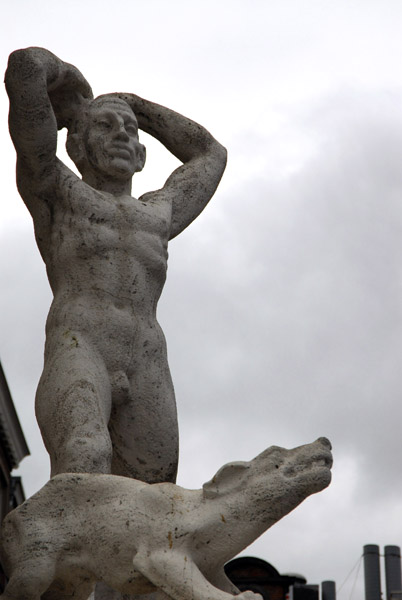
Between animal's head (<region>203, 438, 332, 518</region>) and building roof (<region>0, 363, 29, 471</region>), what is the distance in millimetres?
27340

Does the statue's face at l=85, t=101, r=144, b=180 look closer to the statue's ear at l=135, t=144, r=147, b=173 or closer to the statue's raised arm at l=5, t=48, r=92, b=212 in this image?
the statue's ear at l=135, t=144, r=147, b=173

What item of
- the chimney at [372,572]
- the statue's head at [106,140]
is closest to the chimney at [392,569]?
the chimney at [372,572]

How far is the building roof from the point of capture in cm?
3316

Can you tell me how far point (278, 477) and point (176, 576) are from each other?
58 cm

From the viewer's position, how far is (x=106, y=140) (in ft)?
25.3

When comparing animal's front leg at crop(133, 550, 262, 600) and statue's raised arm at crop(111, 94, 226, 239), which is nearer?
animal's front leg at crop(133, 550, 262, 600)

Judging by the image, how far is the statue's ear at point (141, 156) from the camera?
7875 millimetres

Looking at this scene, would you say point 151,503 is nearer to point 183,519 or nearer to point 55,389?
point 183,519

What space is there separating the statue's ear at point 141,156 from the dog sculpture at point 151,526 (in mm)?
2659

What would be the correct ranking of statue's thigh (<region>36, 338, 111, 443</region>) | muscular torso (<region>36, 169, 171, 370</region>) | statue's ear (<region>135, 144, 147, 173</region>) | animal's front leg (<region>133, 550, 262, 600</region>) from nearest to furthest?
animal's front leg (<region>133, 550, 262, 600</region>)
statue's thigh (<region>36, 338, 111, 443</region>)
muscular torso (<region>36, 169, 171, 370</region>)
statue's ear (<region>135, 144, 147, 173</region>)

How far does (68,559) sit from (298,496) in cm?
100

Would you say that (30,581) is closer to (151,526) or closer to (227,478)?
(151,526)

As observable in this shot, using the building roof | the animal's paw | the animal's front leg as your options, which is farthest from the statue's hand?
the building roof

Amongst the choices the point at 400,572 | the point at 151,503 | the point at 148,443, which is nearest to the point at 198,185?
the point at 148,443
